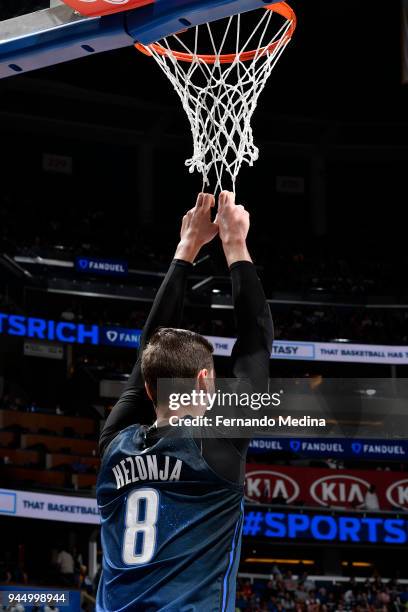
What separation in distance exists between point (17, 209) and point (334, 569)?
1132 centimetres

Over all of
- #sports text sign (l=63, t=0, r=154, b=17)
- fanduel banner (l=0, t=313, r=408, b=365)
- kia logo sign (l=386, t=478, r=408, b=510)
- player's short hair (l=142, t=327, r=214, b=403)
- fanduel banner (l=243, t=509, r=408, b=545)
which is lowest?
player's short hair (l=142, t=327, r=214, b=403)

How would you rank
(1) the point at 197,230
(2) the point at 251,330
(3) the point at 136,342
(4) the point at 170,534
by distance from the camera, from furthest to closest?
(3) the point at 136,342, (1) the point at 197,230, (2) the point at 251,330, (4) the point at 170,534

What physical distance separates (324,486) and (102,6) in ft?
51.2

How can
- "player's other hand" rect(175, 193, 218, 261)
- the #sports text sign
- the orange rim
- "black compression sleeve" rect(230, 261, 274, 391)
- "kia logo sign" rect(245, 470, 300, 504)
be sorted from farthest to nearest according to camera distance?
1. "kia logo sign" rect(245, 470, 300, 504)
2. the orange rim
3. the #sports text sign
4. "player's other hand" rect(175, 193, 218, 261)
5. "black compression sleeve" rect(230, 261, 274, 391)

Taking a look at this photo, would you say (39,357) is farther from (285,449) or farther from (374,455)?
(374,455)

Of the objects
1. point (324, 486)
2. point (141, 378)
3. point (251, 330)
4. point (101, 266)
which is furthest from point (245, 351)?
point (101, 266)

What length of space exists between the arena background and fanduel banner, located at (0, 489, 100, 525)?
3 cm

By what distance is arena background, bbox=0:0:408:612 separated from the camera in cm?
1778

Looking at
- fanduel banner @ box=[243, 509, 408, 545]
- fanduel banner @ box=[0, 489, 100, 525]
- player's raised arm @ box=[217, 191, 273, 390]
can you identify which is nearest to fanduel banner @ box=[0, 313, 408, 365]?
fanduel banner @ box=[243, 509, 408, 545]

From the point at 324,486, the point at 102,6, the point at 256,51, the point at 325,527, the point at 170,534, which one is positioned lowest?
the point at 170,534

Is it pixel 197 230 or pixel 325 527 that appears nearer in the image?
pixel 197 230

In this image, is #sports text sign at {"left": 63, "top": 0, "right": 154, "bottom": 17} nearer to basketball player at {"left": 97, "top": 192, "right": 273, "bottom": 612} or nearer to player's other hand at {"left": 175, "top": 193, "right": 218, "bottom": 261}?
player's other hand at {"left": 175, "top": 193, "right": 218, "bottom": 261}

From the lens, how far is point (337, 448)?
19391 millimetres
